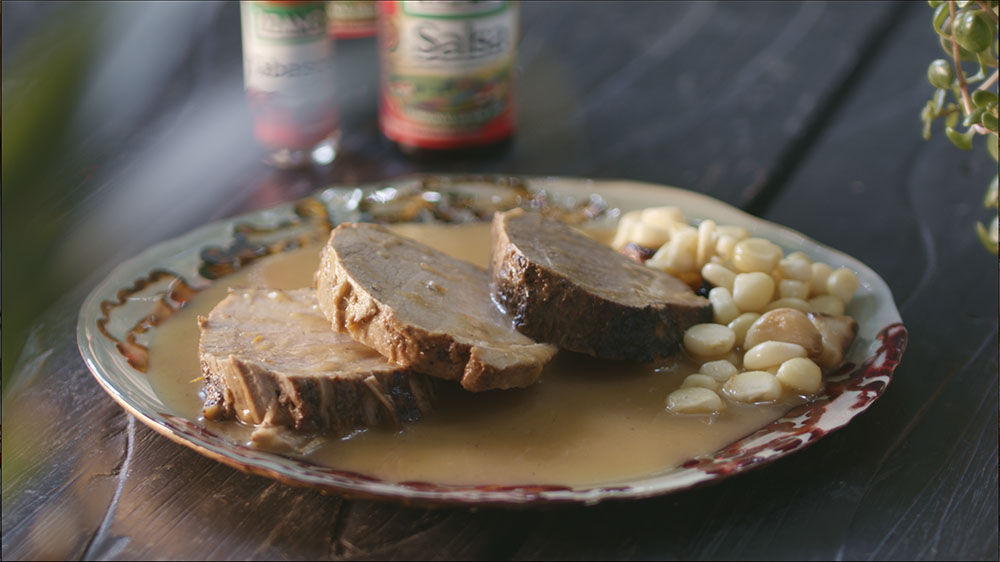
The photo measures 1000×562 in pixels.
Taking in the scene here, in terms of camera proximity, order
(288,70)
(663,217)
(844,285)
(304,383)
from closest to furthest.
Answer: (304,383) < (844,285) < (663,217) < (288,70)

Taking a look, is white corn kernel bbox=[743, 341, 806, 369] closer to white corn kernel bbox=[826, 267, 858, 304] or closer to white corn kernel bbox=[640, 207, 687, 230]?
white corn kernel bbox=[826, 267, 858, 304]

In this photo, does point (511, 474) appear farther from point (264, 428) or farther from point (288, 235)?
point (288, 235)

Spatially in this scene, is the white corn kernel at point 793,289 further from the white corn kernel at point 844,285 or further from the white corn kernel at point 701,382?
the white corn kernel at point 701,382

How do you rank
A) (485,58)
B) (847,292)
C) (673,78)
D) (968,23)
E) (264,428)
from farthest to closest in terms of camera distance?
(673,78) → (485,58) → (847,292) → (968,23) → (264,428)

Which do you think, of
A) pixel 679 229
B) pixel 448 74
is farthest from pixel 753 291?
pixel 448 74

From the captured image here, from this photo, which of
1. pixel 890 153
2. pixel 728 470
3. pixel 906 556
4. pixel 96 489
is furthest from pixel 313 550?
pixel 890 153

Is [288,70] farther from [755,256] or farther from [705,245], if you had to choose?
[755,256]
